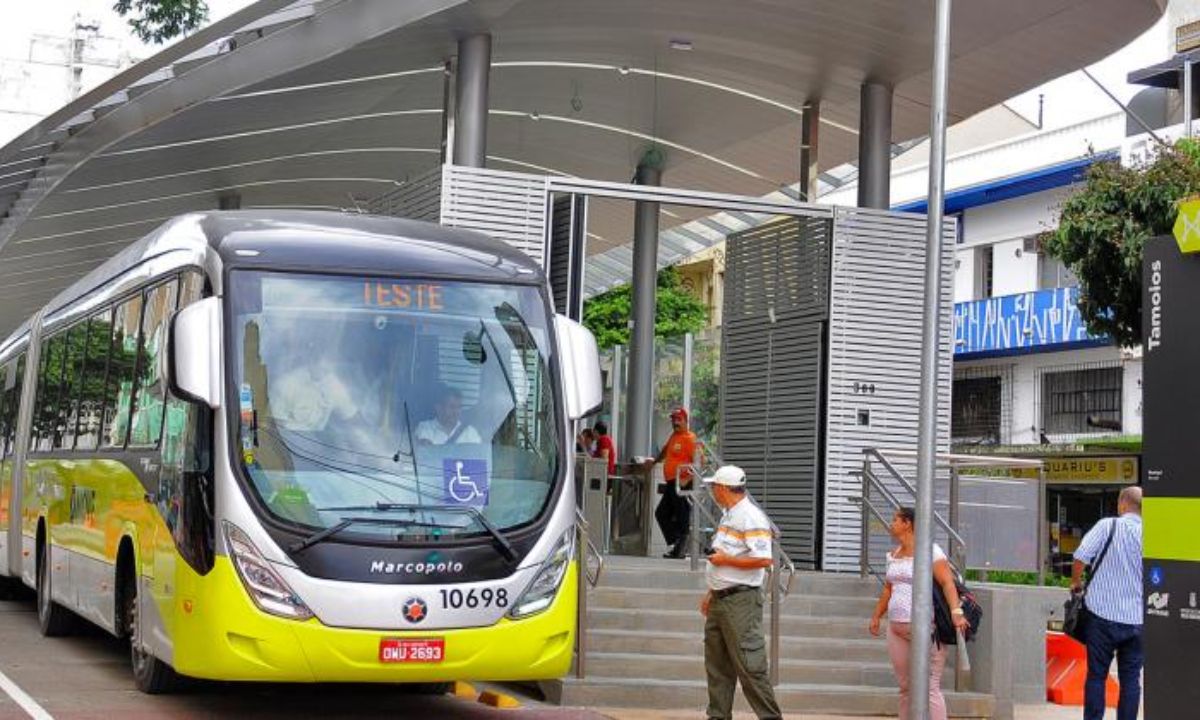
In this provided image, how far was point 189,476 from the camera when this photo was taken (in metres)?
11.8

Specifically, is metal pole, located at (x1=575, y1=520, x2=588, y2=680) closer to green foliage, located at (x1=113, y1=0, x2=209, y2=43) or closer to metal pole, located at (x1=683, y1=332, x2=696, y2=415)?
metal pole, located at (x1=683, y1=332, x2=696, y2=415)

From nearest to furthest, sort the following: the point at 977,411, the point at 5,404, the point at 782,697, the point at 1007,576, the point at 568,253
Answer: the point at 782,697, the point at 1007,576, the point at 568,253, the point at 5,404, the point at 977,411

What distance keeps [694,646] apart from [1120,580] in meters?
4.07

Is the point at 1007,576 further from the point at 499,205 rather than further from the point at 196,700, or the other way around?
the point at 196,700

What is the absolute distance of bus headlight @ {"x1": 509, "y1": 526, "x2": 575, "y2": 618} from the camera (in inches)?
457

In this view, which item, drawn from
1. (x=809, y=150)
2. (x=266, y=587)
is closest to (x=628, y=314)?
(x=809, y=150)

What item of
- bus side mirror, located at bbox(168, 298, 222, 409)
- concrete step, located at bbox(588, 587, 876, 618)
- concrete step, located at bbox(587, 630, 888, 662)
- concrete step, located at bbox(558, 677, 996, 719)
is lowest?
concrete step, located at bbox(558, 677, 996, 719)

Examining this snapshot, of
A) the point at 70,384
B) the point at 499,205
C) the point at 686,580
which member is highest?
the point at 499,205

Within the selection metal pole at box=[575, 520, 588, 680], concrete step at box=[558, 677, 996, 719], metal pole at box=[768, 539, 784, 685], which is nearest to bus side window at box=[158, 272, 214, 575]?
metal pole at box=[575, 520, 588, 680]

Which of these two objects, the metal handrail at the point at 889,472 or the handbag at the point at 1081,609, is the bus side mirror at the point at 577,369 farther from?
the metal handrail at the point at 889,472

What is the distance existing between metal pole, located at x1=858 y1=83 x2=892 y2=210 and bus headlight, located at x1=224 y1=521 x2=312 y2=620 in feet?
34.2

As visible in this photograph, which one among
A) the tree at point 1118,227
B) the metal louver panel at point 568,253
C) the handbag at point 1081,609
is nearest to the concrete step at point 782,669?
the handbag at point 1081,609

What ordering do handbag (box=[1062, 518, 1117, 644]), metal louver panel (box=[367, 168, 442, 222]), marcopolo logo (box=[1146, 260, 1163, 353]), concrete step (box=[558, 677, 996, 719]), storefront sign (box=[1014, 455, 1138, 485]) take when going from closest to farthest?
marcopolo logo (box=[1146, 260, 1163, 353])
handbag (box=[1062, 518, 1117, 644])
concrete step (box=[558, 677, 996, 719])
metal louver panel (box=[367, 168, 442, 222])
storefront sign (box=[1014, 455, 1138, 485])

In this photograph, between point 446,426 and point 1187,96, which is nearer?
point 446,426
